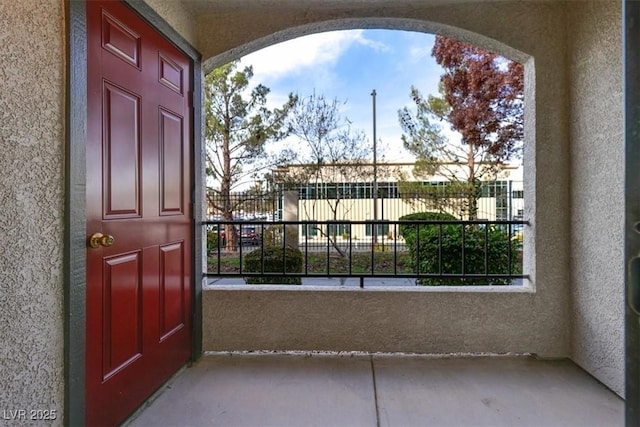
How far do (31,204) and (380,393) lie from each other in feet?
6.30

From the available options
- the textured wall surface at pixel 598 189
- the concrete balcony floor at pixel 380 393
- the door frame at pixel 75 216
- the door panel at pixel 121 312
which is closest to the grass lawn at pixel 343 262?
the concrete balcony floor at pixel 380 393

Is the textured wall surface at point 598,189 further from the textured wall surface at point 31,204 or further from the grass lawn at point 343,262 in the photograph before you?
the textured wall surface at point 31,204

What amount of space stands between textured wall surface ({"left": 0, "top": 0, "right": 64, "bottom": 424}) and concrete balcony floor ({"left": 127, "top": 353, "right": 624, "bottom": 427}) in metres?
0.68

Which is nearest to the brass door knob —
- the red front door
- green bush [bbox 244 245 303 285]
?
the red front door

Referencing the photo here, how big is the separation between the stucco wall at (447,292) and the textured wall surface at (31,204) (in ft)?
3.97

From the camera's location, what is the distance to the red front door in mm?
1482

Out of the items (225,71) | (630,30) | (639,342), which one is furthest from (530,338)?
(225,71)

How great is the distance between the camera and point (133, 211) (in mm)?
1715

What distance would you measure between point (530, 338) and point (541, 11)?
2251 millimetres

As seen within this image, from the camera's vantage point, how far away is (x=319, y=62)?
5.82 meters

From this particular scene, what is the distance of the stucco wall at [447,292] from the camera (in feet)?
7.52

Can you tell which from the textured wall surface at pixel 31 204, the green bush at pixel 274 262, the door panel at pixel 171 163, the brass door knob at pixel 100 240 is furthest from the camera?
the green bush at pixel 274 262

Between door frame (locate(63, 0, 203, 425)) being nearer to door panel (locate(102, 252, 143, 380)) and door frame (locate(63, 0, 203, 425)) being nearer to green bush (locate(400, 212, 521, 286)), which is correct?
door panel (locate(102, 252, 143, 380))

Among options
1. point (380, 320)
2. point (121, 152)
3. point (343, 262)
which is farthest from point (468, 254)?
point (121, 152)
